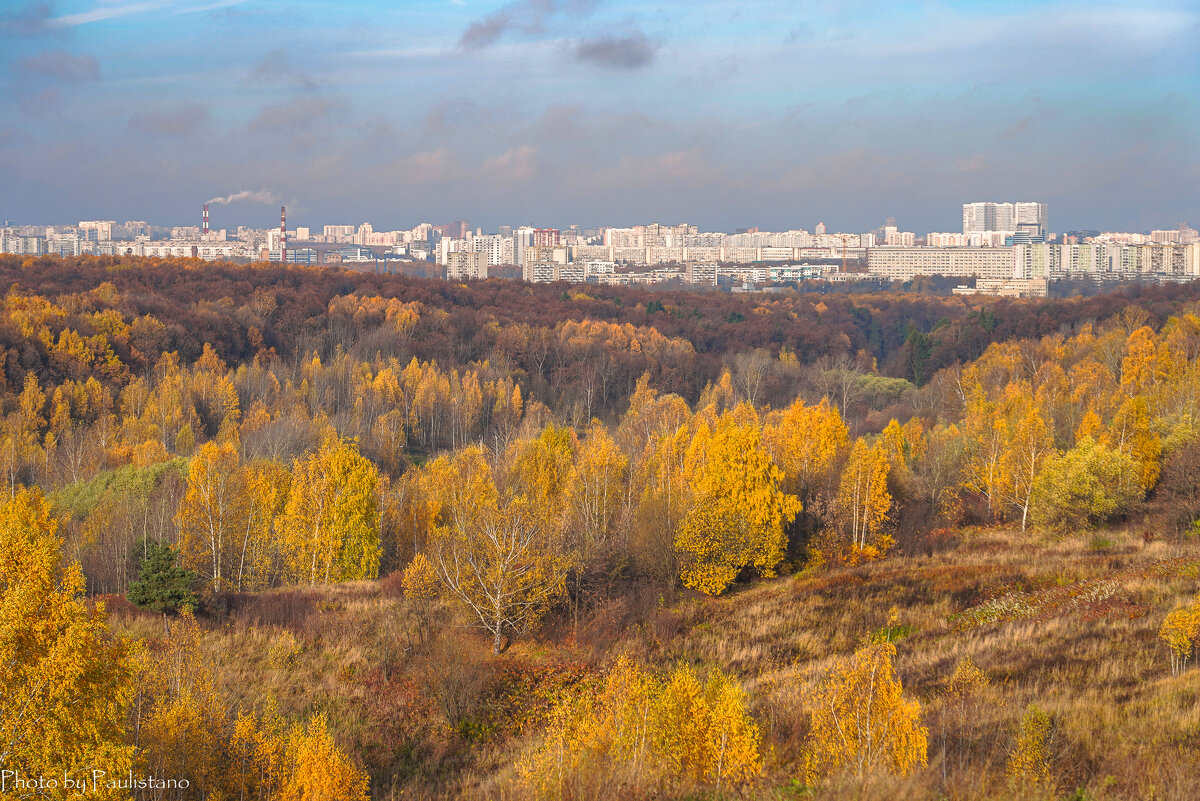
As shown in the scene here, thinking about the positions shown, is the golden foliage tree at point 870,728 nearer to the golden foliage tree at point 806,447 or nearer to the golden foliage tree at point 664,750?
the golden foliage tree at point 664,750

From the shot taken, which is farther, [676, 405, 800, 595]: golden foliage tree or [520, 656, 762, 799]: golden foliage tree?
[676, 405, 800, 595]: golden foliage tree

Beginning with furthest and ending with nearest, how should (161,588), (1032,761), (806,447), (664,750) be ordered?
(806,447)
(161,588)
(664,750)
(1032,761)

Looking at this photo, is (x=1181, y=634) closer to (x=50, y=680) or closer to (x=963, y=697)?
(x=963, y=697)

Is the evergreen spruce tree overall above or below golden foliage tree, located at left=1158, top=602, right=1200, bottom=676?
below

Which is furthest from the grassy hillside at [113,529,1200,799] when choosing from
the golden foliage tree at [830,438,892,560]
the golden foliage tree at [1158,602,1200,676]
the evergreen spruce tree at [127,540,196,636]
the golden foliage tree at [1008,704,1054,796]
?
the golden foliage tree at [830,438,892,560]

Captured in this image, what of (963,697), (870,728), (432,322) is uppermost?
(432,322)

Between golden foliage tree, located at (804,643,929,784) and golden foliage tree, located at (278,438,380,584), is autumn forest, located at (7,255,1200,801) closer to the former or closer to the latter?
golden foliage tree, located at (804,643,929,784)

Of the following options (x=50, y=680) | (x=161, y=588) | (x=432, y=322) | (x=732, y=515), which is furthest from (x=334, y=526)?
(x=432, y=322)
